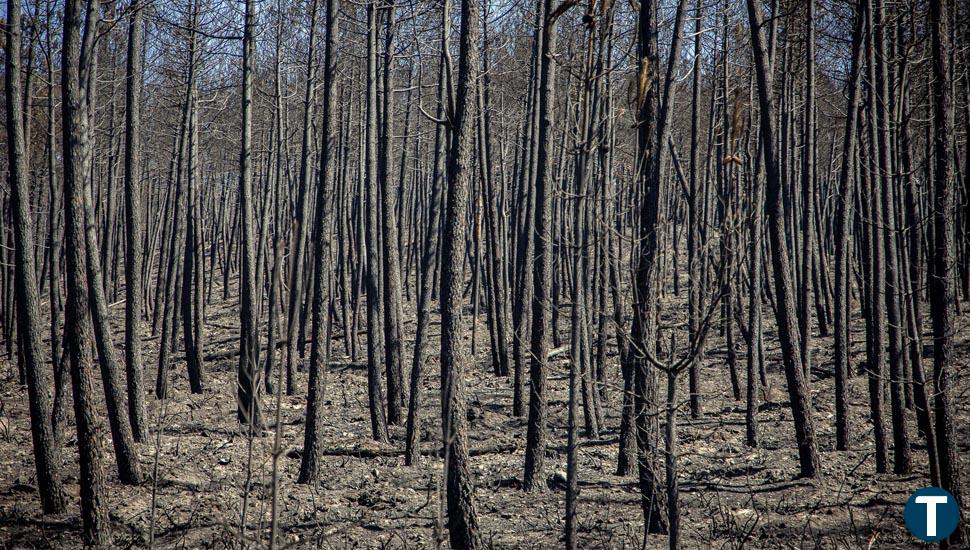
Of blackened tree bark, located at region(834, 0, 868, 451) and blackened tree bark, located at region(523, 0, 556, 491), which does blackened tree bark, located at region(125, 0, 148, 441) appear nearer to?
blackened tree bark, located at region(523, 0, 556, 491)

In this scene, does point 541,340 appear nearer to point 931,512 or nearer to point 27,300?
point 931,512

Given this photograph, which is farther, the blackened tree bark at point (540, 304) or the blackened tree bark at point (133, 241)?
the blackened tree bark at point (133, 241)

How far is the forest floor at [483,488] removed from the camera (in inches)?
282

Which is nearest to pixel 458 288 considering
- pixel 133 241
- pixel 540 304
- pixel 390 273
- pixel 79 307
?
pixel 540 304

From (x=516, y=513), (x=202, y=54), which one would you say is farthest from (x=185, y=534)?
(x=202, y=54)

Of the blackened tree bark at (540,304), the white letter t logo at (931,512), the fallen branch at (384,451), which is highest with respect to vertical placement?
the blackened tree bark at (540,304)

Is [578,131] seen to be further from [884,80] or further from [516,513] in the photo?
[884,80]

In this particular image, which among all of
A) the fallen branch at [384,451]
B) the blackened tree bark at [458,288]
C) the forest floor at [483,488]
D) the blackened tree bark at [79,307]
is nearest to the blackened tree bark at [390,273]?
the forest floor at [483,488]

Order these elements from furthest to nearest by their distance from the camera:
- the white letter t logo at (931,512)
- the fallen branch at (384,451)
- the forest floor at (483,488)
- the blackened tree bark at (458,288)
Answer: the fallen branch at (384,451), the forest floor at (483,488), the white letter t logo at (931,512), the blackened tree bark at (458,288)

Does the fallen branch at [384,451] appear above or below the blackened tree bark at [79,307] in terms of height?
below

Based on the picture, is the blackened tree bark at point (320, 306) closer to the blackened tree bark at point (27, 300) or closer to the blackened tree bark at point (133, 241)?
the blackened tree bark at point (133, 241)

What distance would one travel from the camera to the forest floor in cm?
715

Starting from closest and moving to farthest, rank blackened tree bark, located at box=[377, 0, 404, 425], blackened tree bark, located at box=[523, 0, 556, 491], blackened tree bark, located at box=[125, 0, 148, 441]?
blackened tree bark, located at box=[523, 0, 556, 491] → blackened tree bark, located at box=[125, 0, 148, 441] → blackened tree bark, located at box=[377, 0, 404, 425]

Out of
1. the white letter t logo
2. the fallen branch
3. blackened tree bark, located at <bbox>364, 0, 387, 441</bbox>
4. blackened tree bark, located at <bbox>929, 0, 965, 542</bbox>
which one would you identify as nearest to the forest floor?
the fallen branch
